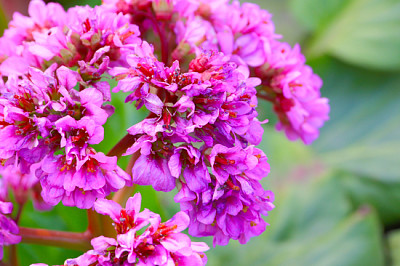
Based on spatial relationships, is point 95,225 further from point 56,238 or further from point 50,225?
point 50,225

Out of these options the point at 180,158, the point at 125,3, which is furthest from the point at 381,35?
the point at 180,158

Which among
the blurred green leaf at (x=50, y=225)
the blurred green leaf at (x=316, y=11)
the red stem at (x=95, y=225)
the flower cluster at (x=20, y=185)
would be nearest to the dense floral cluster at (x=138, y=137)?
the red stem at (x=95, y=225)

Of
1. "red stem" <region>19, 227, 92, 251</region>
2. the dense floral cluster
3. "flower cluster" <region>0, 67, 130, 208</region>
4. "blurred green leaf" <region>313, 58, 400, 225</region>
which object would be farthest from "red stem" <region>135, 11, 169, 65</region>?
"blurred green leaf" <region>313, 58, 400, 225</region>

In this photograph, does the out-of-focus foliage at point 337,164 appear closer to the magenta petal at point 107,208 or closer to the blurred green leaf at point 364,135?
the blurred green leaf at point 364,135

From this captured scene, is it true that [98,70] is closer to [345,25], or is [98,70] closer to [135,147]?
[135,147]

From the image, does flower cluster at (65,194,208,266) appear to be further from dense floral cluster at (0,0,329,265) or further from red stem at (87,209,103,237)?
red stem at (87,209,103,237)

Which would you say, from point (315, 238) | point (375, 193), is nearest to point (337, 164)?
point (375, 193)
